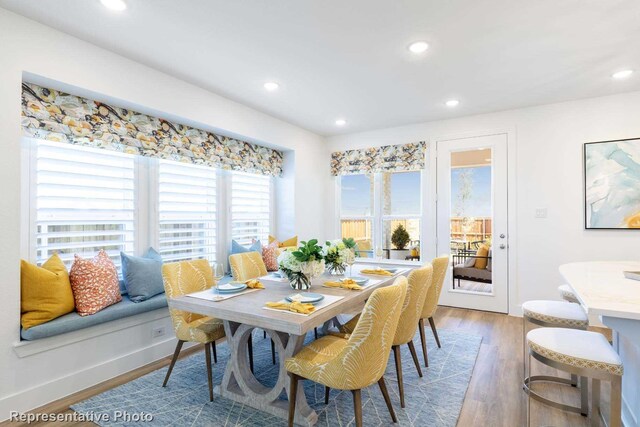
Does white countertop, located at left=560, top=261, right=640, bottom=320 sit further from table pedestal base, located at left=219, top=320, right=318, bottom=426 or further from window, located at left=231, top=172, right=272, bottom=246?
window, located at left=231, top=172, right=272, bottom=246

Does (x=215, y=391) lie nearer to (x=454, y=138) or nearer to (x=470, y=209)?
(x=470, y=209)

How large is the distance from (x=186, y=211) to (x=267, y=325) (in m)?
2.29

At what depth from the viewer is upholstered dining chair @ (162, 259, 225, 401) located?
2.37m

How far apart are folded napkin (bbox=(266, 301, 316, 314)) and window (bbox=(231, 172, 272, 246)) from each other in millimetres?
2419

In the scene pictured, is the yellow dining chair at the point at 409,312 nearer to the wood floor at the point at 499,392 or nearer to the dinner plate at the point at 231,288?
the wood floor at the point at 499,392

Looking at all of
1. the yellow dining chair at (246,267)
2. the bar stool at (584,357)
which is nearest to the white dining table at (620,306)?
the bar stool at (584,357)

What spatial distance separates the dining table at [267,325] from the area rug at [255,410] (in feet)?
0.26

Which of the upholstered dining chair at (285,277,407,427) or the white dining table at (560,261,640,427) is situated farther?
the upholstered dining chair at (285,277,407,427)

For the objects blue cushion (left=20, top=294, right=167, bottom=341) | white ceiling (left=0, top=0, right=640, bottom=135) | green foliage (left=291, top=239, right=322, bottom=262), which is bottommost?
blue cushion (left=20, top=294, right=167, bottom=341)

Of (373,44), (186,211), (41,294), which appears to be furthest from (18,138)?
(373,44)

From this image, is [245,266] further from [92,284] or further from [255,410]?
[255,410]

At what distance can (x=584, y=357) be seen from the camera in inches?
62.2

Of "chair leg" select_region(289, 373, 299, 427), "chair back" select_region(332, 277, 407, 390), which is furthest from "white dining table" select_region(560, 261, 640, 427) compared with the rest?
"chair leg" select_region(289, 373, 299, 427)

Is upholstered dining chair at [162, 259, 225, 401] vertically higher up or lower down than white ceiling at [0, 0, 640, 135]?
lower down
